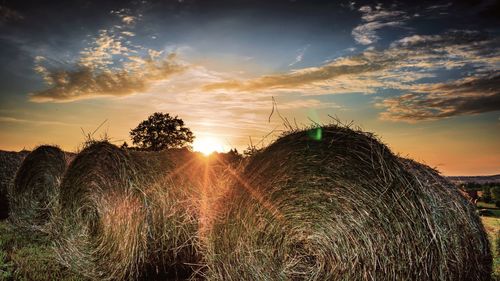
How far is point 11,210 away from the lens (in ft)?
35.0

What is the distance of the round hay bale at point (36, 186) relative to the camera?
10102 millimetres

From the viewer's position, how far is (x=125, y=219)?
20.2 feet

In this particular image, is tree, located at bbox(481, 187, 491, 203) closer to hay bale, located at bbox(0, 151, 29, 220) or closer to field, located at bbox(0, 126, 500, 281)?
field, located at bbox(0, 126, 500, 281)

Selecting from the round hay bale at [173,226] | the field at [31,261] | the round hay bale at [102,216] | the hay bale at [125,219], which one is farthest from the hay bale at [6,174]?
the round hay bale at [173,226]

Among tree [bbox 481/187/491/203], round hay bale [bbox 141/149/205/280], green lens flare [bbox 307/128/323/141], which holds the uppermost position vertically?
green lens flare [bbox 307/128/323/141]

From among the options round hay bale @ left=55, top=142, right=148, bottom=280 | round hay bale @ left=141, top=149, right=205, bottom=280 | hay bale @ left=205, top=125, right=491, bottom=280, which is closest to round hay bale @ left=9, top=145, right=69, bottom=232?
round hay bale @ left=55, top=142, right=148, bottom=280

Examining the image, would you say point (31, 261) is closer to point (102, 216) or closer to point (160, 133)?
point (102, 216)

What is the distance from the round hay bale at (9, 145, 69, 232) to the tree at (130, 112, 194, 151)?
1825cm

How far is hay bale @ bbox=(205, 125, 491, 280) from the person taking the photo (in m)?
3.70

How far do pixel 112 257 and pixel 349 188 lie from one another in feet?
13.6

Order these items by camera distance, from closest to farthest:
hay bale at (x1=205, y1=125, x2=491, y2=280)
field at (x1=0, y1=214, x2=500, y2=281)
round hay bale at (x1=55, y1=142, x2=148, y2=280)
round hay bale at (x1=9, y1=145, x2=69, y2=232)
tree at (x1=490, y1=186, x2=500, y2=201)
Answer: hay bale at (x1=205, y1=125, x2=491, y2=280)
field at (x1=0, y1=214, x2=500, y2=281)
round hay bale at (x1=55, y1=142, x2=148, y2=280)
round hay bale at (x1=9, y1=145, x2=69, y2=232)
tree at (x1=490, y1=186, x2=500, y2=201)

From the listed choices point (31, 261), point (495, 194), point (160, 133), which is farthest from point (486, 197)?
point (31, 261)

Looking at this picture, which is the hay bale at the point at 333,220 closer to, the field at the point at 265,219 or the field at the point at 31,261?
the field at the point at 265,219

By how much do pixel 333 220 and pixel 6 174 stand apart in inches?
532
